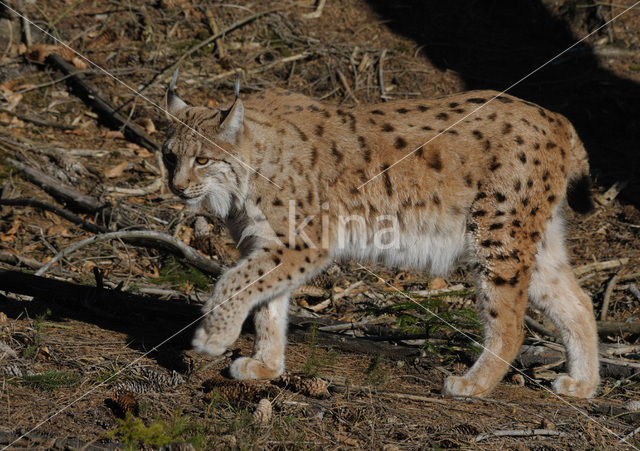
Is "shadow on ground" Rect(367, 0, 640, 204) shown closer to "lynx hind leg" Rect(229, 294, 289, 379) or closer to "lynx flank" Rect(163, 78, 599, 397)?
"lynx flank" Rect(163, 78, 599, 397)

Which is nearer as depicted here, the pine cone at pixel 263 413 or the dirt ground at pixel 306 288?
the pine cone at pixel 263 413

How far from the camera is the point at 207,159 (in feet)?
15.2

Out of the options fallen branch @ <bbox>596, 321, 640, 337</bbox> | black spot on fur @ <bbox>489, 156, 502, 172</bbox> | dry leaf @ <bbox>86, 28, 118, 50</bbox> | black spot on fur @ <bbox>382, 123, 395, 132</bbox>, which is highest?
dry leaf @ <bbox>86, 28, 118, 50</bbox>

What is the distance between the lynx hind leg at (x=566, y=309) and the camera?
15.1 feet

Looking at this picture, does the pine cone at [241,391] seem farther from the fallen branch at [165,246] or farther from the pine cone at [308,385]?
the fallen branch at [165,246]

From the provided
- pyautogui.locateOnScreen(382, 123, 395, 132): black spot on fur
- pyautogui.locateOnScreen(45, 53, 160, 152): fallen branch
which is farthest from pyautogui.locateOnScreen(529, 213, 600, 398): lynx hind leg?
pyautogui.locateOnScreen(45, 53, 160, 152): fallen branch

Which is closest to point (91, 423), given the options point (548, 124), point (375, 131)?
point (375, 131)

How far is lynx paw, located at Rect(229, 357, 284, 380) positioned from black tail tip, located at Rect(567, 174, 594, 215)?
2.37 meters

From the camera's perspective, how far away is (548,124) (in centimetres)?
474

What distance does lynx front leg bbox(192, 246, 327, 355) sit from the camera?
13.8 ft

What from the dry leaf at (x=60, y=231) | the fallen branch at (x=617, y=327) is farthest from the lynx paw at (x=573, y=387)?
the dry leaf at (x=60, y=231)

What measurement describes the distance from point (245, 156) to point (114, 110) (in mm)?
3755

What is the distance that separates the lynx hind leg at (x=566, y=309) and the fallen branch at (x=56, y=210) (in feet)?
11.6

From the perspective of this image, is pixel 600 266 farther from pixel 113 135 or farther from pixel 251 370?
pixel 113 135
